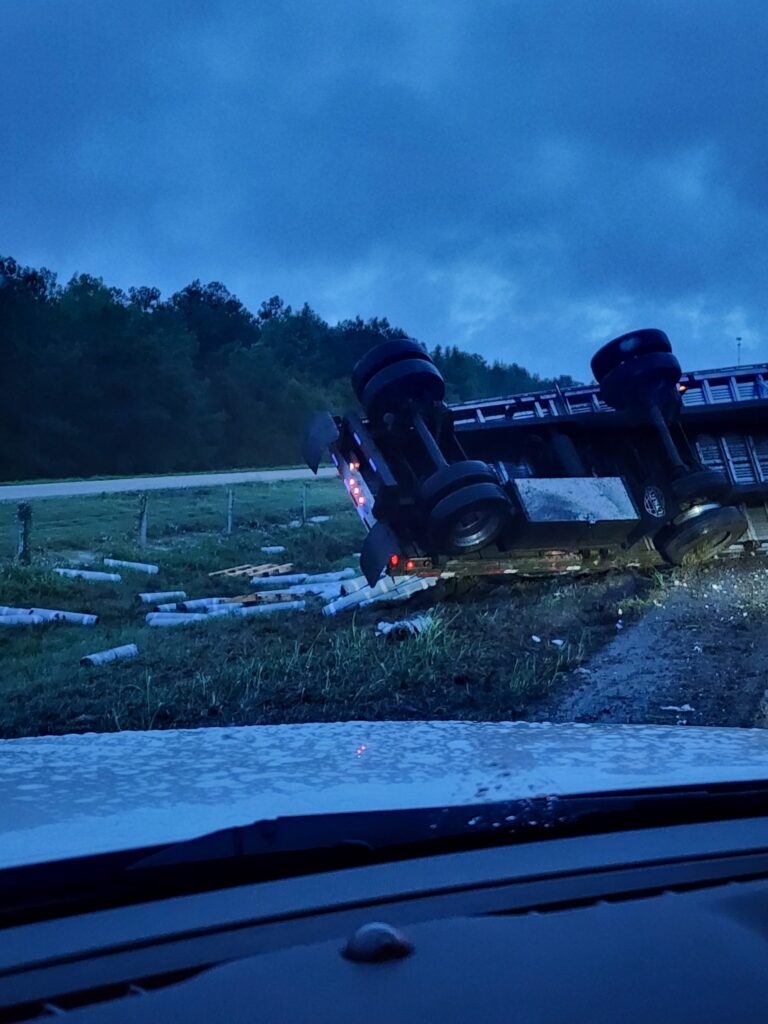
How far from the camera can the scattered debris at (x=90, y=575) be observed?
39.0 feet

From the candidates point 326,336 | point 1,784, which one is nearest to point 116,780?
point 1,784

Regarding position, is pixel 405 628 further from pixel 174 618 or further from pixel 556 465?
pixel 556 465

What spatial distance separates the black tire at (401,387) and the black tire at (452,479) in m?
0.84

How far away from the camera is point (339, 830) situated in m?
1.78

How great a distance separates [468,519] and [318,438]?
178 cm

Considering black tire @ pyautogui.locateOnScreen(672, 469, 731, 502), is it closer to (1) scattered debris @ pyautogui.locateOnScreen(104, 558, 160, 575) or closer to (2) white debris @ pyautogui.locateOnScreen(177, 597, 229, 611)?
(2) white debris @ pyautogui.locateOnScreen(177, 597, 229, 611)

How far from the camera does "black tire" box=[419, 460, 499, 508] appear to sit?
7.91 m

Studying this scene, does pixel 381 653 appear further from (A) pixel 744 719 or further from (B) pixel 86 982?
(B) pixel 86 982

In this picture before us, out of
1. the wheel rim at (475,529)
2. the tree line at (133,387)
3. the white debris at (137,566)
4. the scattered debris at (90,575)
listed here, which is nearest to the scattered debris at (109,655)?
the wheel rim at (475,529)

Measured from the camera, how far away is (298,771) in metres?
2.31

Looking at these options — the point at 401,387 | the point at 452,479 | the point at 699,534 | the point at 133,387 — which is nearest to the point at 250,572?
the point at 401,387

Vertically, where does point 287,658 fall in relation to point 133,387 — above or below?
below

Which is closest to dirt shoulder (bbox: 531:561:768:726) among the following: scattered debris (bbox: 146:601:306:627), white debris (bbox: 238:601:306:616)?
white debris (bbox: 238:601:306:616)

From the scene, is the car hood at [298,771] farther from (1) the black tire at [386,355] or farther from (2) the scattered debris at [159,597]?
(2) the scattered debris at [159,597]
